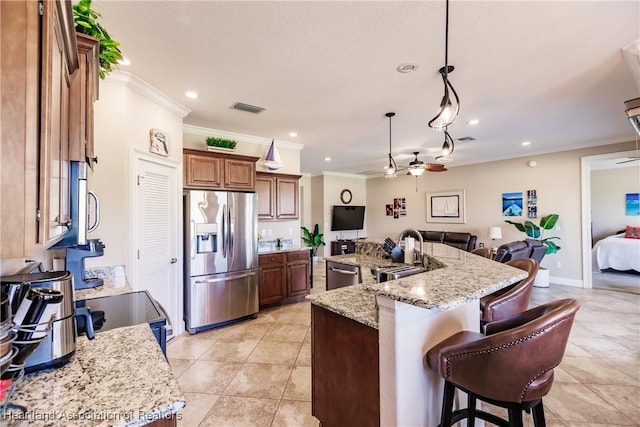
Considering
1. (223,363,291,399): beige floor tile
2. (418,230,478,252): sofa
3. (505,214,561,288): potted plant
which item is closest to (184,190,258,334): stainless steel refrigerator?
(223,363,291,399): beige floor tile

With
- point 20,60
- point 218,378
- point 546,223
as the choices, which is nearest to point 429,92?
point 20,60

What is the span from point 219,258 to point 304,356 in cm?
160

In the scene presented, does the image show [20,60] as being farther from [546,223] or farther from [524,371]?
[546,223]

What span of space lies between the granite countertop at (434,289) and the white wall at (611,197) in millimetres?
8521

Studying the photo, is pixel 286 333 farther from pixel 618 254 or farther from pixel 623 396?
pixel 618 254

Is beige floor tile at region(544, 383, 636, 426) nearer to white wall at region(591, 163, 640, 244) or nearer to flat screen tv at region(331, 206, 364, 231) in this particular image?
flat screen tv at region(331, 206, 364, 231)

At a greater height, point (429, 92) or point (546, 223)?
point (429, 92)

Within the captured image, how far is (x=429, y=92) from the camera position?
117 inches

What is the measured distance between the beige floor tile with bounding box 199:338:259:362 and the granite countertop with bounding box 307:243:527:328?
1.68 meters

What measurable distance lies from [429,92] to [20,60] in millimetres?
3084

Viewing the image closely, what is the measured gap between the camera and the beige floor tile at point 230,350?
289 centimetres

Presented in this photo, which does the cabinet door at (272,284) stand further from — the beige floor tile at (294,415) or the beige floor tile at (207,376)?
the beige floor tile at (294,415)

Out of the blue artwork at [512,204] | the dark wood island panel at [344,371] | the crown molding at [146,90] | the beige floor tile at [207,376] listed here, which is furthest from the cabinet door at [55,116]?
the blue artwork at [512,204]

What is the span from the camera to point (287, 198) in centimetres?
492
